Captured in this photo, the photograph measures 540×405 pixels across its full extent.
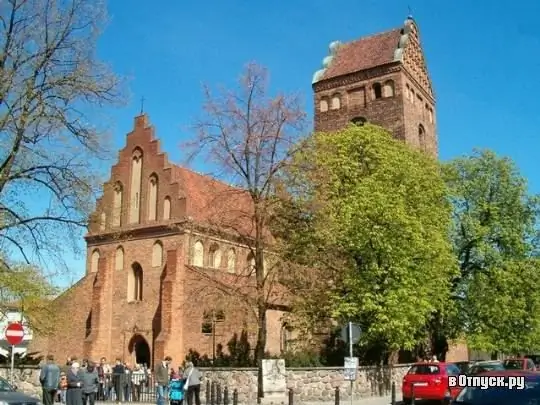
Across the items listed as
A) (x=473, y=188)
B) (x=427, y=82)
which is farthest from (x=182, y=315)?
(x=427, y=82)

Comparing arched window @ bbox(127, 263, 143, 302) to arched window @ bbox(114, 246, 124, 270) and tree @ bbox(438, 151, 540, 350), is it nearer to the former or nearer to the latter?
arched window @ bbox(114, 246, 124, 270)

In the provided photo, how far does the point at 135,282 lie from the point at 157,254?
2.45 metres

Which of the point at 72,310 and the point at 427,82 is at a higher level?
the point at 427,82

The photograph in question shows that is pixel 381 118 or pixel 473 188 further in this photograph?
pixel 381 118

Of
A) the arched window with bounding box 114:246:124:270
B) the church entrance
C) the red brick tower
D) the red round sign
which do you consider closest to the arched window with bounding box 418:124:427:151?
the red brick tower

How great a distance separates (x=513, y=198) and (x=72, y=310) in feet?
87.7

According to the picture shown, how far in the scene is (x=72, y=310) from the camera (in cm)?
3694

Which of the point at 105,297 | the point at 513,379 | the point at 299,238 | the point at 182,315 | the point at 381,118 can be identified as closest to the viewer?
the point at 513,379

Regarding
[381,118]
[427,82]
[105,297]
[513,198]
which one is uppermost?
[427,82]

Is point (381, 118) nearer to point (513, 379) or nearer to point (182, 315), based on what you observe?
point (182, 315)

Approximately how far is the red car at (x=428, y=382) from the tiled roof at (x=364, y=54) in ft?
97.2

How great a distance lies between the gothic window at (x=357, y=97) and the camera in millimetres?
47500

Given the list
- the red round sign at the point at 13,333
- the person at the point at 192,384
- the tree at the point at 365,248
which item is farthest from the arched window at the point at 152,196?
the red round sign at the point at 13,333

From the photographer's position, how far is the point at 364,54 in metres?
49.9
